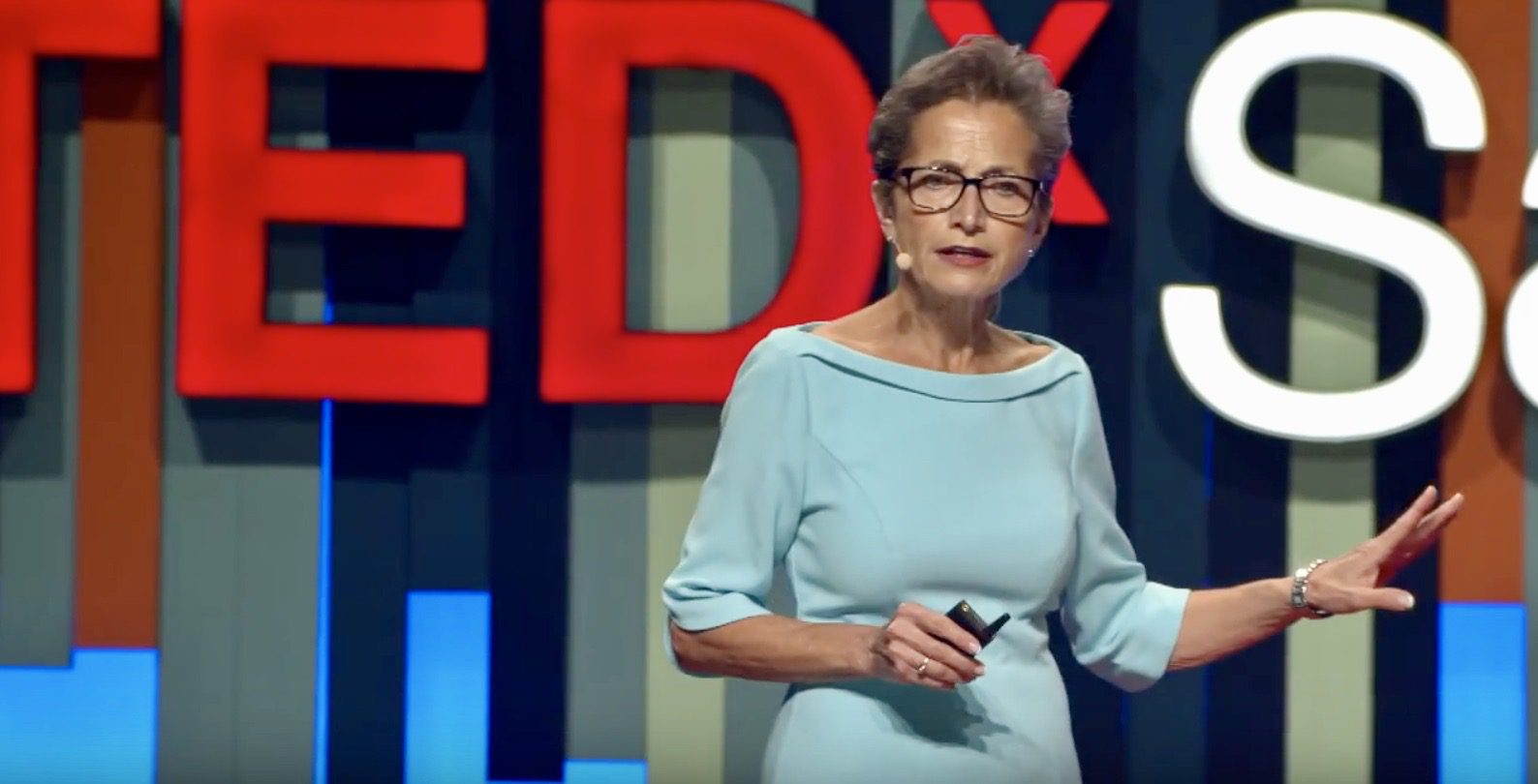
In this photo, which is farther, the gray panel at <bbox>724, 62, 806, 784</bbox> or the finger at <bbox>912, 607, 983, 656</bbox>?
the gray panel at <bbox>724, 62, 806, 784</bbox>

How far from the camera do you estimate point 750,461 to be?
1615 mm

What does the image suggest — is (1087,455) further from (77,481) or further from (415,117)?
(77,481)

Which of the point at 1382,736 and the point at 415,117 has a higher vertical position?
the point at 415,117

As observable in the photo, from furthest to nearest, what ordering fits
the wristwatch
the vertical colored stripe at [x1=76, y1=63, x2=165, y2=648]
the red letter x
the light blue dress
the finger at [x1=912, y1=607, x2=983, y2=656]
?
the vertical colored stripe at [x1=76, y1=63, x2=165, y2=648]
the red letter x
the wristwatch
the light blue dress
the finger at [x1=912, y1=607, x2=983, y2=656]

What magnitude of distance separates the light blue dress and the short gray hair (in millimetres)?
196

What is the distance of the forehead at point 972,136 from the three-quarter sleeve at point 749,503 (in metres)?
0.23

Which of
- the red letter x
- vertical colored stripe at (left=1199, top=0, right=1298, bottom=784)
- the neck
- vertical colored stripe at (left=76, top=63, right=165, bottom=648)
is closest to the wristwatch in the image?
the neck

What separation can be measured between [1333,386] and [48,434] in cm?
264

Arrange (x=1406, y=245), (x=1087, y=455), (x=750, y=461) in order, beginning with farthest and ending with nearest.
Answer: (x=1406, y=245)
(x=1087, y=455)
(x=750, y=461)

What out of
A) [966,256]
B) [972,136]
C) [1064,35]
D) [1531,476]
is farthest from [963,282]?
[1531,476]

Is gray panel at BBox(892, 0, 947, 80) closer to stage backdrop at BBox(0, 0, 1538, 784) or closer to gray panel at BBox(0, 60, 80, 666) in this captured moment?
stage backdrop at BBox(0, 0, 1538, 784)

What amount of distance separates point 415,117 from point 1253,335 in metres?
1.78

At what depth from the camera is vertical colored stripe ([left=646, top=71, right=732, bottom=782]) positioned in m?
3.80

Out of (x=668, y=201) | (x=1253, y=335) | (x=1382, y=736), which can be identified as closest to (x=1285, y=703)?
(x=1382, y=736)
